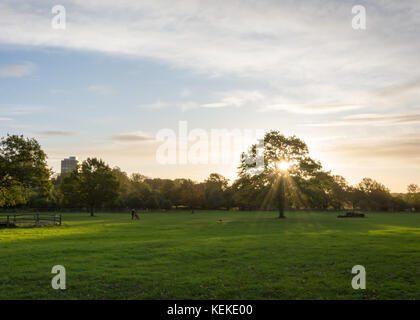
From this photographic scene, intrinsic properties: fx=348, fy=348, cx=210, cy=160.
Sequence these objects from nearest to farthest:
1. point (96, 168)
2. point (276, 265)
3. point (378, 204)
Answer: point (276, 265) → point (96, 168) → point (378, 204)

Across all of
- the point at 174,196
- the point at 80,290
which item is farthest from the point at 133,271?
the point at 174,196

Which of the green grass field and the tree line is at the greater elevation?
the tree line

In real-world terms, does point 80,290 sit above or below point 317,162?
below

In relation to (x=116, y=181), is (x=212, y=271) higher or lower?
lower

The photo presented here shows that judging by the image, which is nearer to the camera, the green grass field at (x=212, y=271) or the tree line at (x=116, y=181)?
the green grass field at (x=212, y=271)

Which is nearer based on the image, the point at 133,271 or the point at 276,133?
the point at 133,271

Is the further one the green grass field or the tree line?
the tree line

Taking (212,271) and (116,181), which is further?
(116,181)

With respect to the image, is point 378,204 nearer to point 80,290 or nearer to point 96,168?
point 96,168

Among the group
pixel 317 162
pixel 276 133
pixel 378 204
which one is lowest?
pixel 378 204

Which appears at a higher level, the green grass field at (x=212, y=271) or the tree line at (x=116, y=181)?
the tree line at (x=116, y=181)

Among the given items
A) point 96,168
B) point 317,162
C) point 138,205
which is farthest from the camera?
point 138,205

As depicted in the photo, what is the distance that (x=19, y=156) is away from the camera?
167ft
